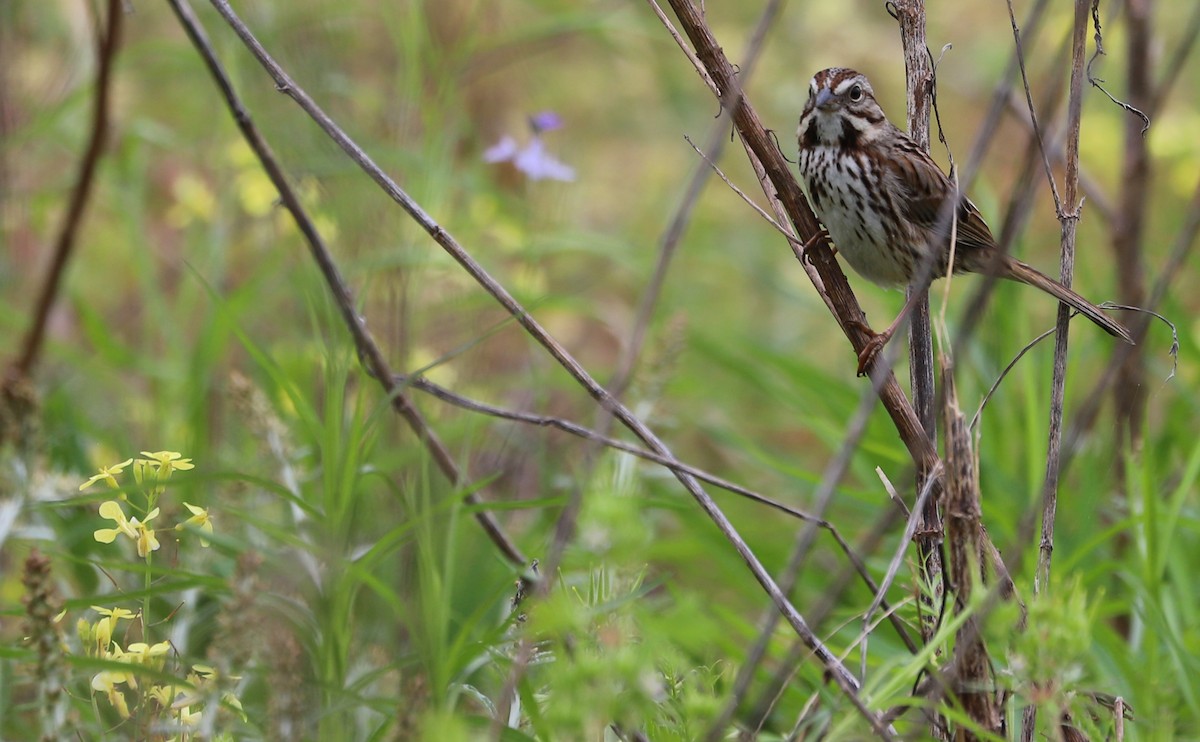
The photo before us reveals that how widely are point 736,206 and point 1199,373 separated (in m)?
3.21

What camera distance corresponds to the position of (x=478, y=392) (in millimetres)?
3562

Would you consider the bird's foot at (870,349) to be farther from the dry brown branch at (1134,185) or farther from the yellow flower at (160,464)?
the dry brown branch at (1134,185)

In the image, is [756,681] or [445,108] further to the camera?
[445,108]

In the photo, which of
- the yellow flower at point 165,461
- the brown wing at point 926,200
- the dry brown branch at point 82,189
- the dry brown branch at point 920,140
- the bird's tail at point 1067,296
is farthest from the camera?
the brown wing at point 926,200

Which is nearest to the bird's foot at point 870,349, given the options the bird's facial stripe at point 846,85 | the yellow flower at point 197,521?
the bird's facial stripe at point 846,85

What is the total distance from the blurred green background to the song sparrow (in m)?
0.45

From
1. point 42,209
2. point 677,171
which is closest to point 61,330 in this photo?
point 42,209

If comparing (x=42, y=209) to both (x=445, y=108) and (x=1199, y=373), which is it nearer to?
(x=445, y=108)

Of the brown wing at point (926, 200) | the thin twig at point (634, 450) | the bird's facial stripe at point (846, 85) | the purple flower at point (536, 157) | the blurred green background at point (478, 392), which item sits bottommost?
the blurred green background at point (478, 392)

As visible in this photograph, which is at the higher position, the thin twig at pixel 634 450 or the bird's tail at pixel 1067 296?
the bird's tail at pixel 1067 296

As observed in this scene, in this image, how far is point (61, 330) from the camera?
4941 mm

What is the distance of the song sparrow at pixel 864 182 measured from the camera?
9.08 ft

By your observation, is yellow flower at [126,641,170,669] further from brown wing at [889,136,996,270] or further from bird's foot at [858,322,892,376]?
brown wing at [889,136,996,270]

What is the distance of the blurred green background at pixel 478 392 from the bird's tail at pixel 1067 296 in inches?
9.0
